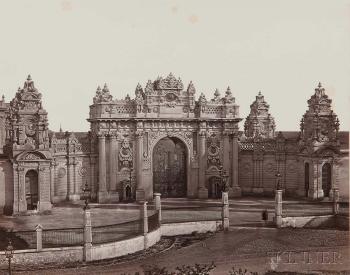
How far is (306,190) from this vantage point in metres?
46.2

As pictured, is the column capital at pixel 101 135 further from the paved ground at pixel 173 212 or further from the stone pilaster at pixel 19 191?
the stone pilaster at pixel 19 191

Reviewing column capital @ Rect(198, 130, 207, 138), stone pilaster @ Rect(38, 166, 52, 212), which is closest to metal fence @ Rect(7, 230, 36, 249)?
stone pilaster @ Rect(38, 166, 52, 212)

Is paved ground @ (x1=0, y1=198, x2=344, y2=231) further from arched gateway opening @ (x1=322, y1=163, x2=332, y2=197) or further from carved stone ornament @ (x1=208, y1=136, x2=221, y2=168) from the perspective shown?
carved stone ornament @ (x1=208, y1=136, x2=221, y2=168)

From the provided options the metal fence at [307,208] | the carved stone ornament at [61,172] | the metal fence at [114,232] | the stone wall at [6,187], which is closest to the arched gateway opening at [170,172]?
the carved stone ornament at [61,172]

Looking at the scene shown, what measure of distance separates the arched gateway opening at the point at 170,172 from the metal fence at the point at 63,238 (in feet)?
59.8

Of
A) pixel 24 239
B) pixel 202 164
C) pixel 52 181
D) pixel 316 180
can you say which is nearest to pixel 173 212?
pixel 202 164

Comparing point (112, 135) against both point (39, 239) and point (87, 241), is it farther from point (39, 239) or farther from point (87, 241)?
point (39, 239)

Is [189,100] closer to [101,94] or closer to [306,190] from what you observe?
[101,94]

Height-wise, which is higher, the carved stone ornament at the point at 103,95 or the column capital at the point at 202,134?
the carved stone ornament at the point at 103,95

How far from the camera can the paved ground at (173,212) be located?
35875mm

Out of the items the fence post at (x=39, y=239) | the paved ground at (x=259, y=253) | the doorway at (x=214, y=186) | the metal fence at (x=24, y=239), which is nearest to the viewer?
the paved ground at (x=259, y=253)

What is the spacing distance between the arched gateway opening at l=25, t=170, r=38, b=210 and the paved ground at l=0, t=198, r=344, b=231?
1.52 metres

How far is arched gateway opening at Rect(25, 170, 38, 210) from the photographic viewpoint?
39.6 meters

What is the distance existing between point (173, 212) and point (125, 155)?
27.0 ft
